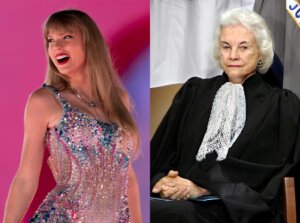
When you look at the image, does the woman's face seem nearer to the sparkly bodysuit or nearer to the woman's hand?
the sparkly bodysuit

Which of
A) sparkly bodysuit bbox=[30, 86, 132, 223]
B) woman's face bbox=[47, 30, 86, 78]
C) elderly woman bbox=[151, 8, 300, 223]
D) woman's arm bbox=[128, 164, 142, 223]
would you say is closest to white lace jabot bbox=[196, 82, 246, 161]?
elderly woman bbox=[151, 8, 300, 223]

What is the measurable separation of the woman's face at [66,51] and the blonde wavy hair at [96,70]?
0.01 meters

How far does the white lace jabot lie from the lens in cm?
254

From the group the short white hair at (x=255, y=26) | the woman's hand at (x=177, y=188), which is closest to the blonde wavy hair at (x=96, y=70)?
the woman's hand at (x=177, y=188)

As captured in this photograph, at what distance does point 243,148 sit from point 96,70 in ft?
3.52

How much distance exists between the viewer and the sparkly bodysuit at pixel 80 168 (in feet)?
5.27

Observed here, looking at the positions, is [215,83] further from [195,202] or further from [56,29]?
[56,29]

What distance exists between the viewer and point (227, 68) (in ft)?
8.68

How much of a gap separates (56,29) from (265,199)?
50.8 inches

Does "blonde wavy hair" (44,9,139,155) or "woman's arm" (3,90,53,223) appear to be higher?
"blonde wavy hair" (44,9,139,155)

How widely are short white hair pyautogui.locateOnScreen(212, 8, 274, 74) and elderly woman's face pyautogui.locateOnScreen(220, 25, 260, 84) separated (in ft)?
0.06

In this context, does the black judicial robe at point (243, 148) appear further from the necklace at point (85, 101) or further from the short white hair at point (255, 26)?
the necklace at point (85, 101)

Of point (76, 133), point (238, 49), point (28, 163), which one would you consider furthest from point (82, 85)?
point (238, 49)

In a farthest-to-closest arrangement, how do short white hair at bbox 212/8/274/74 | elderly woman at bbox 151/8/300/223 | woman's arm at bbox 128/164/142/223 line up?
1. short white hair at bbox 212/8/274/74
2. elderly woman at bbox 151/8/300/223
3. woman's arm at bbox 128/164/142/223
